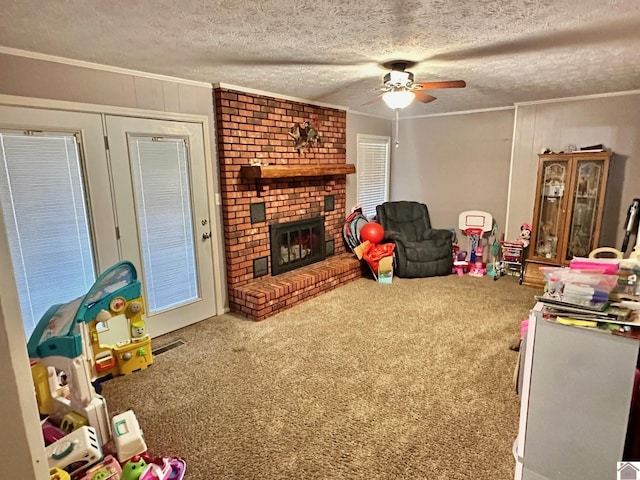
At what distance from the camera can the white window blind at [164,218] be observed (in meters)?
3.14

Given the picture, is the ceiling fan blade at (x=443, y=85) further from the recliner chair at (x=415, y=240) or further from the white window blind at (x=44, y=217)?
the white window blind at (x=44, y=217)

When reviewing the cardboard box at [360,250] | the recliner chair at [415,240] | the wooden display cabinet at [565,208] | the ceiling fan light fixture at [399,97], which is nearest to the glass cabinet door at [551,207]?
the wooden display cabinet at [565,208]

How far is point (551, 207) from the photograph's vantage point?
4.56m

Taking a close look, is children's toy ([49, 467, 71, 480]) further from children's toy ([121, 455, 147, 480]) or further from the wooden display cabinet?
the wooden display cabinet

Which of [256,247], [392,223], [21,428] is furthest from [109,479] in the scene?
[392,223]

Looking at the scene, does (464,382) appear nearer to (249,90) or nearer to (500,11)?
(500,11)

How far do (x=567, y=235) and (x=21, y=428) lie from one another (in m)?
5.12

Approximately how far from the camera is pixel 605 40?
7.51 ft

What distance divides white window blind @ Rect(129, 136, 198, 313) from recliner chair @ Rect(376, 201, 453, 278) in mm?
2697

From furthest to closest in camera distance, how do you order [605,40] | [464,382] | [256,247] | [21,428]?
[256,247]
[464,382]
[605,40]
[21,428]

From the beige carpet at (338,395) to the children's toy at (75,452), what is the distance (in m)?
0.53

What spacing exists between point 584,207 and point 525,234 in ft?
2.51

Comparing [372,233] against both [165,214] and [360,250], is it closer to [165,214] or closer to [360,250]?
[360,250]

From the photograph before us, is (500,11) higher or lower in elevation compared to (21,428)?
higher
